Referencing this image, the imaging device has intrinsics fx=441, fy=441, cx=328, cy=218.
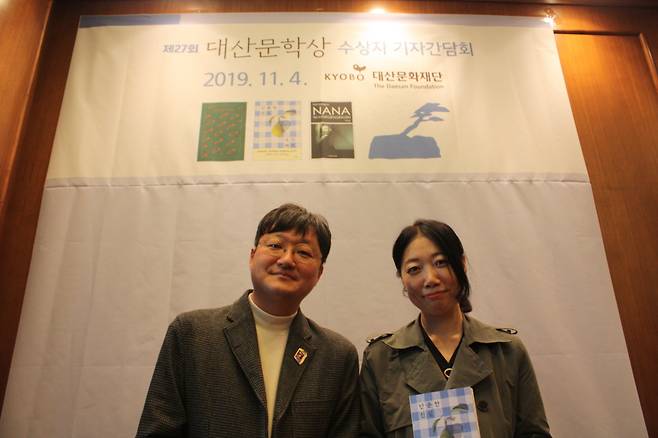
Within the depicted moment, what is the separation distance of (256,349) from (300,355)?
0.13 meters

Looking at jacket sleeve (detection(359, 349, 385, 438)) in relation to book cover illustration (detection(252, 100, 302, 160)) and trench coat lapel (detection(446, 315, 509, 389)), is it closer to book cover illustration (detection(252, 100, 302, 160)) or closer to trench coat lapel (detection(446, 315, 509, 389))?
trench coat lapel (detection(446, 315, 509, 389))

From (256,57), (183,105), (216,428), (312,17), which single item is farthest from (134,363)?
(312,17)

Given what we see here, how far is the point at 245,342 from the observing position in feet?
4.17

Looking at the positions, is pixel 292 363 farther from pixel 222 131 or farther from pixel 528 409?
pixel 222 131

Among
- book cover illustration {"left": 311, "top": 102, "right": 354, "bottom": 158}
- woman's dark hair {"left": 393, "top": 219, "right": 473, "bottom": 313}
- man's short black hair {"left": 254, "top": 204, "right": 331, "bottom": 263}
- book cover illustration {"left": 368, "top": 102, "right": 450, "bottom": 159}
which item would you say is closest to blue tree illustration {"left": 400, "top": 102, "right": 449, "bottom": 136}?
book cover illustration {"left": 368, "top": 102, "right": 450, "bottom": 159}

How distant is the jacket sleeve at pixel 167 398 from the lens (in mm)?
1147

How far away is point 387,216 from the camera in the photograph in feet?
6.36

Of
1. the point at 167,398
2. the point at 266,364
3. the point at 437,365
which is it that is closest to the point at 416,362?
the point at 437,365

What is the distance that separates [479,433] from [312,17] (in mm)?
2031

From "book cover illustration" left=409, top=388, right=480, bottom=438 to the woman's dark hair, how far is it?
12.1 inches

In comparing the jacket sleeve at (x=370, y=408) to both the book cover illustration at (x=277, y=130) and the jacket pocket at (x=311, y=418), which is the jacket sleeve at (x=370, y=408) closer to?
the jacket pocket at (x=311, y=418)

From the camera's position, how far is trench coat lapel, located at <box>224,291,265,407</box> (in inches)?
47.8

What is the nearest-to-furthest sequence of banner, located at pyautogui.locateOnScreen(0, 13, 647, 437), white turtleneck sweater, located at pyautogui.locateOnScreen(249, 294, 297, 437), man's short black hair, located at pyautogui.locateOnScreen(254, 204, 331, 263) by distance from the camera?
white turtleneck sweater, located at pyautogui.locateOnScreen(249, 294, 297, 437)
man's short black hair, located at pyautogui.locateOnScreen(254, 204, 331, 263)
banner, located at pyautogui.locateOnScreen(0, 13, 647, 437)

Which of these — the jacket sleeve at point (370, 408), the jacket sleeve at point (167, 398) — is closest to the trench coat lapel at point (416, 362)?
the jacket sleeve at point (370, 408)
